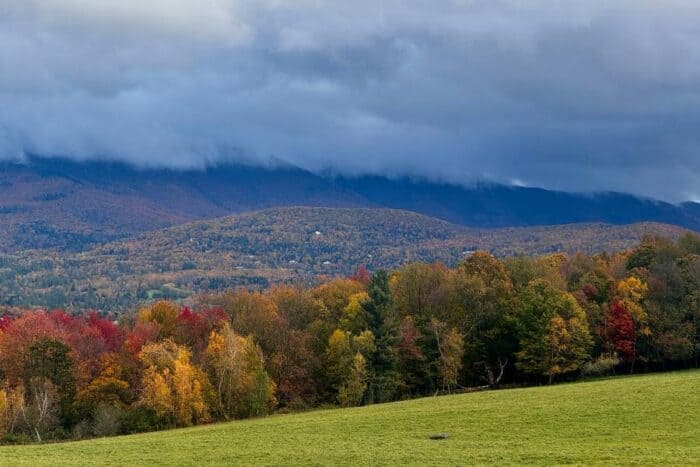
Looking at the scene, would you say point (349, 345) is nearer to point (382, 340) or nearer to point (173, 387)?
point (382, 340)

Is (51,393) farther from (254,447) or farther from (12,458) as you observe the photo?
(254,447)

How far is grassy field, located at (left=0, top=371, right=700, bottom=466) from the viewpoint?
4222 cm

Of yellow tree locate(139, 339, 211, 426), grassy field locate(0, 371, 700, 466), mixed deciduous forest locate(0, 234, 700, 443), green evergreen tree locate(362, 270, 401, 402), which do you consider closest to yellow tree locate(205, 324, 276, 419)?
→ mixed deciduous forest locate(0, 234, 700, 443)

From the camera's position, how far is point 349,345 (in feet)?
297

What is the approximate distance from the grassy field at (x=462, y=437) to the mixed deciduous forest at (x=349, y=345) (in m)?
15.4

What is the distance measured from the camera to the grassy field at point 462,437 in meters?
42.2

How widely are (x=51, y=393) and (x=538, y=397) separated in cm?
5156

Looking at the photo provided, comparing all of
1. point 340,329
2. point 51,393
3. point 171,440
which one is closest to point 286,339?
point 340,329

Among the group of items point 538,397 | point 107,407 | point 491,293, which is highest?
point 491,293

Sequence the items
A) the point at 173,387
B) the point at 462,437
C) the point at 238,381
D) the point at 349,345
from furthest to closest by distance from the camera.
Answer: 1. the point at 349,345
2. the point at 238,381
3. the point at 173,387
4. the point at 462,437

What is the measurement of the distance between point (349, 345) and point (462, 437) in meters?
41.9

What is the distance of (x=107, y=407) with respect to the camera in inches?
3095

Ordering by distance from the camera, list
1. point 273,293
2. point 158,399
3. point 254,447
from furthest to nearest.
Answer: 1. point 273,293
2. point 158,399
3. point 254,447

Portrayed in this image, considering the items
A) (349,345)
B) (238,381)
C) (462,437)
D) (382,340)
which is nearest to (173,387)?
(238,381)
